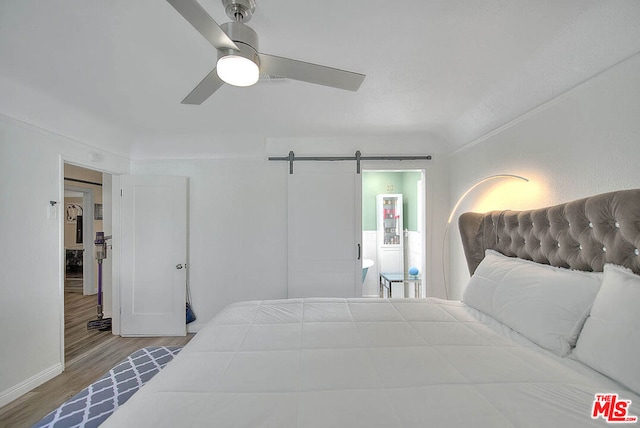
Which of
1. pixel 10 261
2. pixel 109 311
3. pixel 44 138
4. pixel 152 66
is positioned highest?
pixel 152 66

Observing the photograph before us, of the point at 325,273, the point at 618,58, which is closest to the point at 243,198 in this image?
the point at 325,273

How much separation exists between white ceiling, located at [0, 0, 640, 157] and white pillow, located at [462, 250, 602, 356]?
3.78 ft

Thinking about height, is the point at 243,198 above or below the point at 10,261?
above

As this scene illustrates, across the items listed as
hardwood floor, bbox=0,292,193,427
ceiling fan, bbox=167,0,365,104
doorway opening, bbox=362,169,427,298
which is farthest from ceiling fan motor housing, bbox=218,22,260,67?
doorway opening, bbox=362,169,427,298

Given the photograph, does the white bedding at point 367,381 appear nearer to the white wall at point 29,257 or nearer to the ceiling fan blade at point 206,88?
the ceiling fan blade at point 206,88

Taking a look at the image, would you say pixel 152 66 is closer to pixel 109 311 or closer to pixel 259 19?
pixel 259 19

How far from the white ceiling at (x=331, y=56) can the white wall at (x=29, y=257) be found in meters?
0.26

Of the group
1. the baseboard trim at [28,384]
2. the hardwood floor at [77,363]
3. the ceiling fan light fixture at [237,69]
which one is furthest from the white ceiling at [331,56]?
the hardwood floor at [77,363]

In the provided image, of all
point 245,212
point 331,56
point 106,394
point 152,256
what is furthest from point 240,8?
point 152,256

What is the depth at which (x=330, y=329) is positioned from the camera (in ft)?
4.77

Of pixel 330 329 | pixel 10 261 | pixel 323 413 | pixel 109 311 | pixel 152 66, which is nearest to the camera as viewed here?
pixel 323 413

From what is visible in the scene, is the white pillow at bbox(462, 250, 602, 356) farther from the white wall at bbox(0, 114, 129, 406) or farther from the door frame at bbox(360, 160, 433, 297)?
the white wall at bbox(0, 114, 129, 406)

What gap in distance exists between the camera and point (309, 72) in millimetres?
1280

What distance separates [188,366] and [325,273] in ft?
7.17
